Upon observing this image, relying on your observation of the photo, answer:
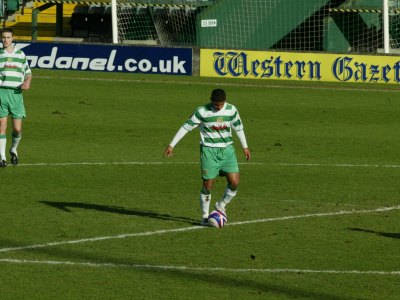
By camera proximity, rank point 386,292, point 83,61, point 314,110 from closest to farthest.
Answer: point 386,292 → point 314,110 → point 83,61

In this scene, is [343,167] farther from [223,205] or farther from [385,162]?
[223,205]

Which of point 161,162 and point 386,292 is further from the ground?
point 386,292

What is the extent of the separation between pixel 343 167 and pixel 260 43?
24.6m

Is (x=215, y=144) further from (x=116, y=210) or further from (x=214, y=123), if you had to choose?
(x=116, y=210)

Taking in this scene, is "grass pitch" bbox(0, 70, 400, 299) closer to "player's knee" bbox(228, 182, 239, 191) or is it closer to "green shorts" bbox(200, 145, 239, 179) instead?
"player's knee" bbox(228, 182, 239, 191)

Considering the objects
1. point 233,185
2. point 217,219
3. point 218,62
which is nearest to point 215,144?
point 233,185

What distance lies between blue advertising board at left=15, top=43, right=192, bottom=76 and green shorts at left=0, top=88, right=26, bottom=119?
16541 mm

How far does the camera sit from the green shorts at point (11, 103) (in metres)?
20.2

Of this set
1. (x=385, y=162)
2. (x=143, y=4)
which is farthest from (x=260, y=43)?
(x=385, y=162)

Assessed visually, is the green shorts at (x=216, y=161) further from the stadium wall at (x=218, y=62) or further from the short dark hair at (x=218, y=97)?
the stadium wall at (x=218, y=62)

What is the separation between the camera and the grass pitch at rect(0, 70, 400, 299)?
12234 millimetres

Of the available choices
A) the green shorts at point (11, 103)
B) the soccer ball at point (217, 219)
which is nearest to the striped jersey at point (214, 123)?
Answer: the soccer ball at point (217, 219)

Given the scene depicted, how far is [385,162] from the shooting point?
2186 centimetres

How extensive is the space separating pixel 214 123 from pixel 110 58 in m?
22.5
